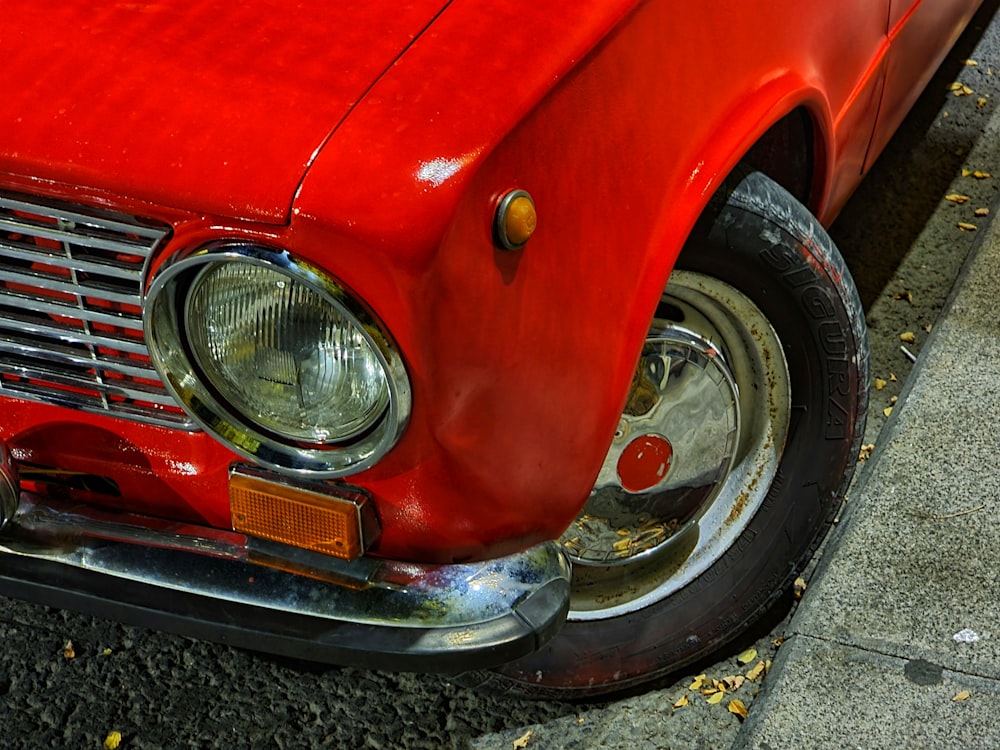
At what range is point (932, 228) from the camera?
376cm

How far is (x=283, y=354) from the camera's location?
1.61m

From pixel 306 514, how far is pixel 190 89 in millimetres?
612

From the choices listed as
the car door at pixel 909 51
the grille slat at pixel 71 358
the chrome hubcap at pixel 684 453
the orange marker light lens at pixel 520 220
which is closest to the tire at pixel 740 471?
the chrome hubcap at pixel 684 453

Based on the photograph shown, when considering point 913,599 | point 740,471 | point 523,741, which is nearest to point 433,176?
point 740,471

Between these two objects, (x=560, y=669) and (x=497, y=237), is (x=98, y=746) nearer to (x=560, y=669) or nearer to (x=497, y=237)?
(x=560, y=669)

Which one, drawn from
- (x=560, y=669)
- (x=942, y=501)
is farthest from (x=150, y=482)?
(x=942, y=501)

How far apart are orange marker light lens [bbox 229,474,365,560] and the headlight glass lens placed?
9 cm

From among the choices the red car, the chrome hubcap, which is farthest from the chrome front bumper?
the chrome hubcap

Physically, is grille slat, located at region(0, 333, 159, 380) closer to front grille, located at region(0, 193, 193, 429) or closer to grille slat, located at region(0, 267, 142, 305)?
front grille, located at region(0, 193, 193, 429)

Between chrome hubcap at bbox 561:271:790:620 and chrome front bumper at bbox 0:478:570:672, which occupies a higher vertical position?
chrome front bumper at bbox 0:478:570:672

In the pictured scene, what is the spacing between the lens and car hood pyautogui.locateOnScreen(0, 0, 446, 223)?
1487 mm

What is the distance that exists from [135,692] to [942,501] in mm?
1844

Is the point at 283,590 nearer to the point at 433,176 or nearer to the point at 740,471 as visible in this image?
the point at 433,176

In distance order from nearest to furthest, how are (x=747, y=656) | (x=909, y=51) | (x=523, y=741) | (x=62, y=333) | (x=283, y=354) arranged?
1. (x=283, y=354)
2. (x=62, y=333)
3. (x=523, y=741)
4. (x=747, y=656)
5. (x=909, y=51)
